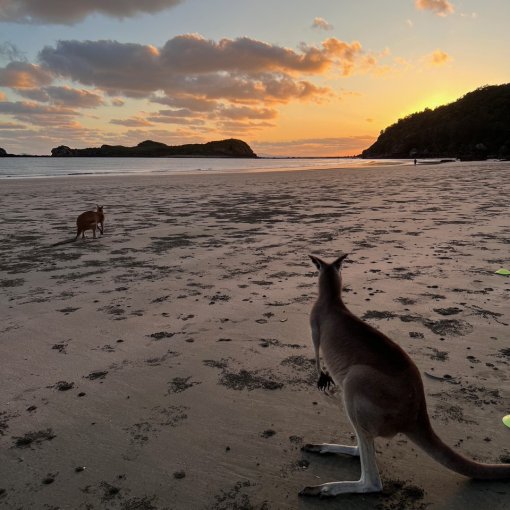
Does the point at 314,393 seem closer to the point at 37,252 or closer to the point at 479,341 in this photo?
the point at 479,341

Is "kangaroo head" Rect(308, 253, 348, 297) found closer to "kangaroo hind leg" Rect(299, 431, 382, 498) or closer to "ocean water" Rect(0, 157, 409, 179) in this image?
"kangaroo hind leg" Rect(299, 431, 382, 498)

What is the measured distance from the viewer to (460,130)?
85250 millimetres

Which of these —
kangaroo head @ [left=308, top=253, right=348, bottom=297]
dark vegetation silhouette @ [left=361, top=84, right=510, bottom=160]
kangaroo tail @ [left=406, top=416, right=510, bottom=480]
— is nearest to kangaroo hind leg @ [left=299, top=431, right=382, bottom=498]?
kangaroo tail @ [left=406, top=416, right=510, bottom=480]

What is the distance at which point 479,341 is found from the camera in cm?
358

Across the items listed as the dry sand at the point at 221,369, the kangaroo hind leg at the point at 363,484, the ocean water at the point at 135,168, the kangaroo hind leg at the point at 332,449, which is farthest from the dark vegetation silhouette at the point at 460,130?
the kangaroo hind leg at the point at 363,484

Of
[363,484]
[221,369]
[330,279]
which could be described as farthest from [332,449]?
[221,369]

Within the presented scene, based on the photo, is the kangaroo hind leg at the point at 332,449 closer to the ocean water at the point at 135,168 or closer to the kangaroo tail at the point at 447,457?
the kangaroo tail at the point at 447,457

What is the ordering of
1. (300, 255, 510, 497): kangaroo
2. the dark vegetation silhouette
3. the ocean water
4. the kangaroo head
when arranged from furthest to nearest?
the dark vegetation silhouette < the ocean water < the kangaroo head < (300, 255, 510, 497): kangaroo

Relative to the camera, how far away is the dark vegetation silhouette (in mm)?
77750

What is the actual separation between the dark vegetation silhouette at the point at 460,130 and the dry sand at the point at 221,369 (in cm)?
7148

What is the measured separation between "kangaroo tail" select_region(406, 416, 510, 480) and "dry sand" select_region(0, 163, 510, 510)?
173 millimetres

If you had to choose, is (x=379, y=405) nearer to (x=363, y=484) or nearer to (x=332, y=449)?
(x=363, y=484)

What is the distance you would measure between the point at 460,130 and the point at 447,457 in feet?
315

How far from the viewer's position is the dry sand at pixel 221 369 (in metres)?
2.19
